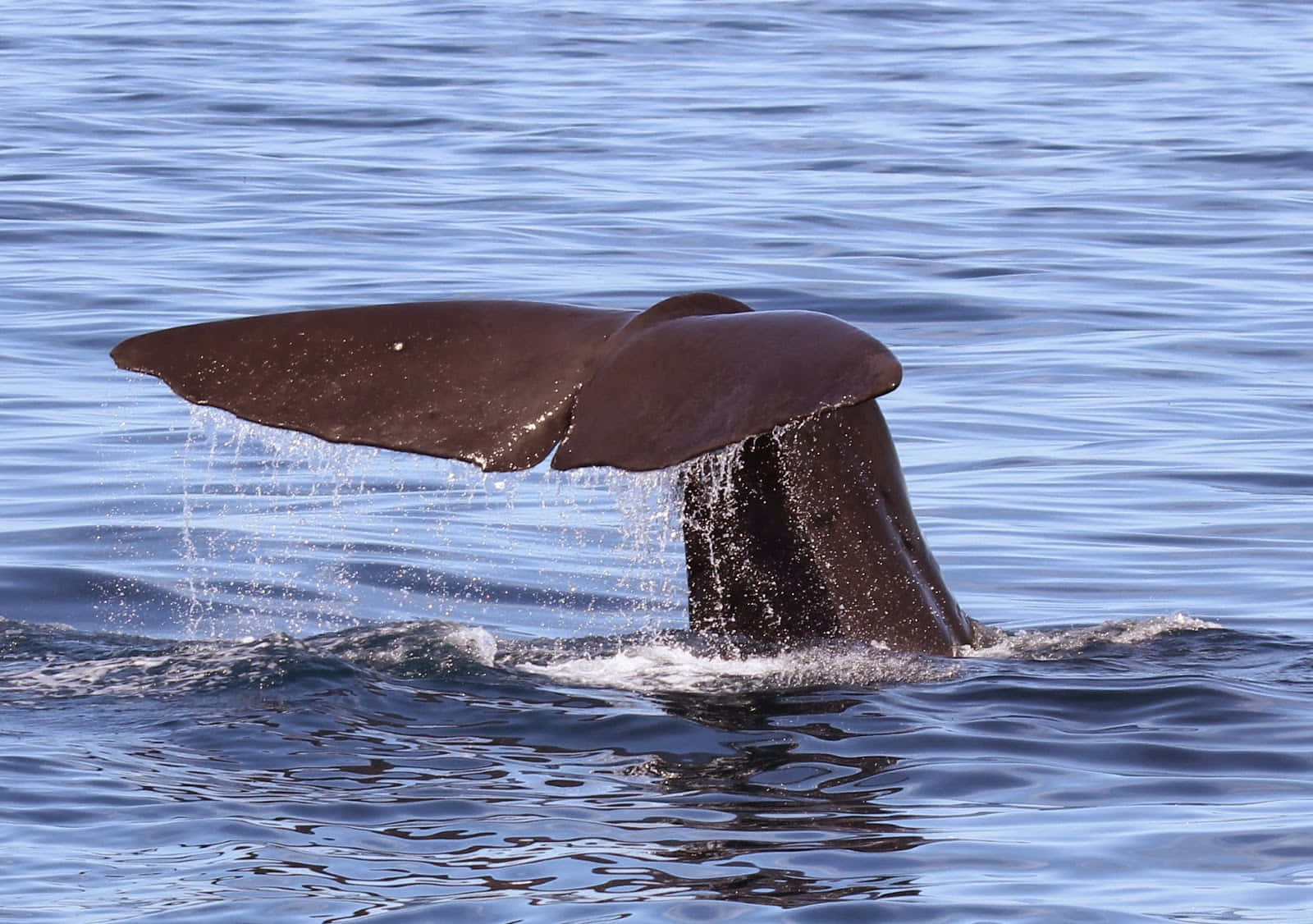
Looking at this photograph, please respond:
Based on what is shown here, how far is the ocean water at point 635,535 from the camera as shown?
513 cm

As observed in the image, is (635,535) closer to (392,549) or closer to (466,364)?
(392,549)

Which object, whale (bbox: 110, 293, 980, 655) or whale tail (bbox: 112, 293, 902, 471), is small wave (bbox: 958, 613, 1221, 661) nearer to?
whale (bbox: 110, 293, 980, 655)

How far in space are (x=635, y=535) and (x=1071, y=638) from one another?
1556 mm

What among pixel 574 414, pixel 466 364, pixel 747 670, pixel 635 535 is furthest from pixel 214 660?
pixel 635 535

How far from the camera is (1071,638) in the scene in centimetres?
747

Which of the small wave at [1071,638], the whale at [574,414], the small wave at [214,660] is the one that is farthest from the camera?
the small wave at [1071,638]

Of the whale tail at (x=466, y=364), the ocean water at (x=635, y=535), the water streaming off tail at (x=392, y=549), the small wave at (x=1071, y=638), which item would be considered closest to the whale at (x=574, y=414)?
the whale tail at (x=466, y=364)

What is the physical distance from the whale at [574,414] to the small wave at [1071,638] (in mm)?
741

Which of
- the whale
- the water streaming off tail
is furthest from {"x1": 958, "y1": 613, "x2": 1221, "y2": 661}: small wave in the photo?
the water streaming off tail

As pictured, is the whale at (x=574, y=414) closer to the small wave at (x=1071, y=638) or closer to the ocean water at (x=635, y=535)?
the ocean water at (x=635, y=535)

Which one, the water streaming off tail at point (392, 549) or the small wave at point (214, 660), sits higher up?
the small wave at point (214, 660)

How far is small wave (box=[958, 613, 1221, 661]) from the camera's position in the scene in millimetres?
7012

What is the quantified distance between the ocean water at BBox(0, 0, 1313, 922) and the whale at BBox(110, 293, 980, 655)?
0.16m

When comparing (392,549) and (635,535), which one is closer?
(635,535)
